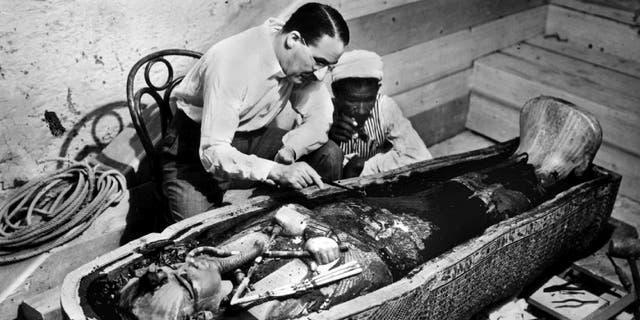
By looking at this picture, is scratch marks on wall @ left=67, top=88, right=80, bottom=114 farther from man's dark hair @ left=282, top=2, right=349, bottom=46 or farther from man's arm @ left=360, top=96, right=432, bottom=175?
man's arm @ left=360, top=96, right=432, bottom=175

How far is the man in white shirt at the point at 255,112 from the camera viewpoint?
3.62 metres

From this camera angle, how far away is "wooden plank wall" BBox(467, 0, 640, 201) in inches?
214

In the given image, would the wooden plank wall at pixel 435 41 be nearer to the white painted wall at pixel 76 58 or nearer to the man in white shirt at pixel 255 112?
the white painted wall at pixel 76 58

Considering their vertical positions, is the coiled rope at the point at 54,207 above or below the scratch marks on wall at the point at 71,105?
below

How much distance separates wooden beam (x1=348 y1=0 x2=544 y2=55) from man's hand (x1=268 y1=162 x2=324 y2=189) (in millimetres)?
1771

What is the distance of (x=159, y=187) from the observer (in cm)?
407

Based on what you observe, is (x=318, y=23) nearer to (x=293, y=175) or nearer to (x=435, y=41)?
(x=293, y=175)

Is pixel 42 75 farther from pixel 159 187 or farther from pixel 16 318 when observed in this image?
pixel 16 318

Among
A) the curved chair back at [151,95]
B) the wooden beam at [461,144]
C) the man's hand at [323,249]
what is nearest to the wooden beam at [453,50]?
the wooden beam at [461,144]

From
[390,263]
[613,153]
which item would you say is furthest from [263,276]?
[613,153]

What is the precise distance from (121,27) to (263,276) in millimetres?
1926

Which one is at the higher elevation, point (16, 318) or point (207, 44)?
point (207, 44)

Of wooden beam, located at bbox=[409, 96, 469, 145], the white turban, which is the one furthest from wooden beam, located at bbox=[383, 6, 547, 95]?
the white turban

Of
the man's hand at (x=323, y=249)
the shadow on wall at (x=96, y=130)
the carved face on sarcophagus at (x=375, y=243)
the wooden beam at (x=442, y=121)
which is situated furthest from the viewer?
the wooden beam at (x=442, y=121)
